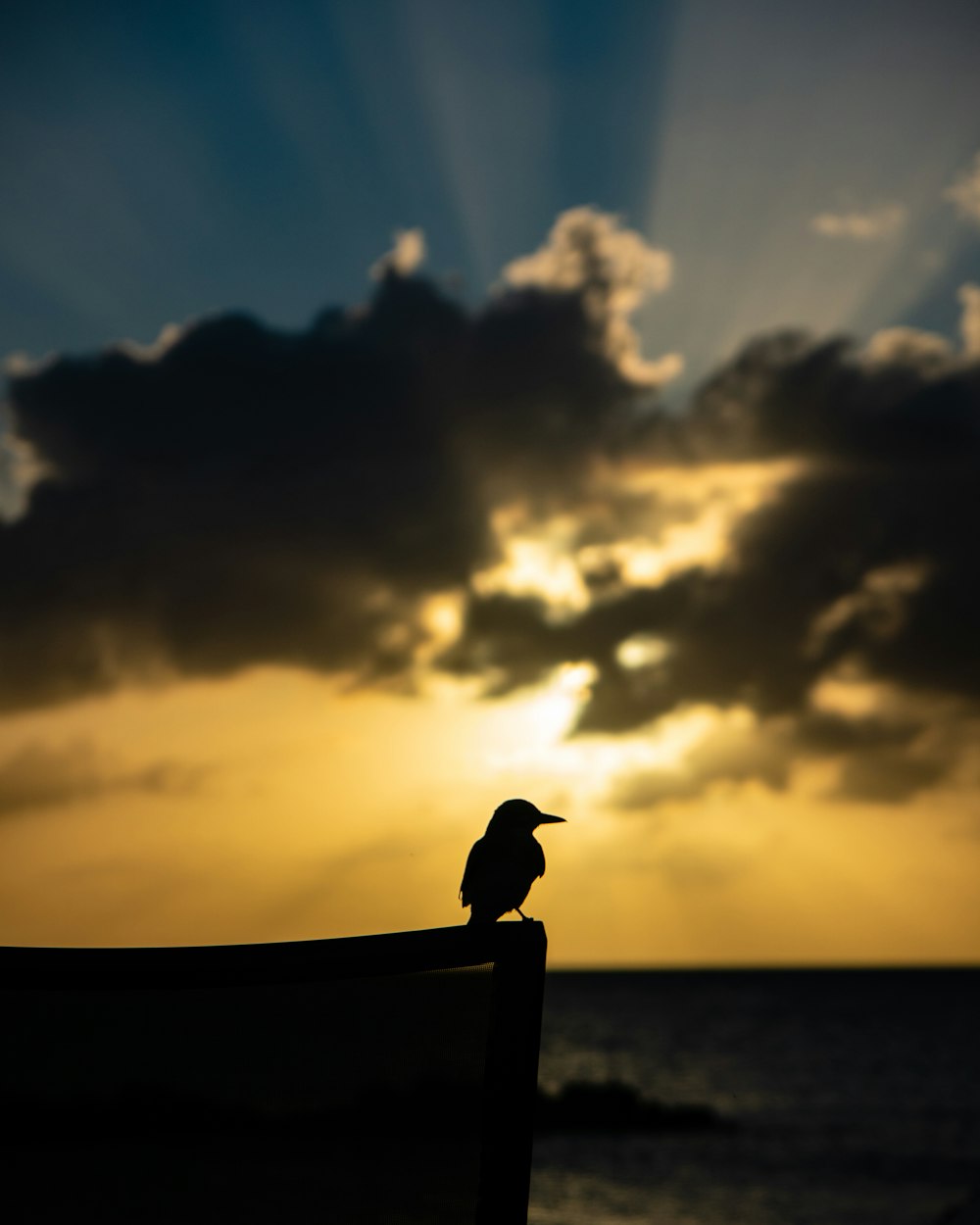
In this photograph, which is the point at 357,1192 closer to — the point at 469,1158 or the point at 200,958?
the point at 469,1158

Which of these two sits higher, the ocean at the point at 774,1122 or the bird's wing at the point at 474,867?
the bird's wing at the point at 474,867

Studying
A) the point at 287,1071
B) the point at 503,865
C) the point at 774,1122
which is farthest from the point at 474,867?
the point at 774,1122

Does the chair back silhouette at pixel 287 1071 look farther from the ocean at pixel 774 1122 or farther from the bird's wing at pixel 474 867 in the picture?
the ocean at pixel 774 1122

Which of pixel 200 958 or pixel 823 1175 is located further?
pixel 823 1175

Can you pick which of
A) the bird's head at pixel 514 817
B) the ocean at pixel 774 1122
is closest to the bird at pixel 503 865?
the bird's head at pixel 514 817

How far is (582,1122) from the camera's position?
1547 inches

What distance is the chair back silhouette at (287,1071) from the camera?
3197 mm

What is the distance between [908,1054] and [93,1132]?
83483 millimetres

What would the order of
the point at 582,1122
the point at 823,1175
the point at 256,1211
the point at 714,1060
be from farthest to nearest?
the point at 714,1060, the point at 582,1122, the point at 823,1175, the point at 256,1211

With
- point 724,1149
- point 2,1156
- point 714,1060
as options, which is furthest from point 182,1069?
point 714,1060

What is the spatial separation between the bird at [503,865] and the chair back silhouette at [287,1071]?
1717 mm

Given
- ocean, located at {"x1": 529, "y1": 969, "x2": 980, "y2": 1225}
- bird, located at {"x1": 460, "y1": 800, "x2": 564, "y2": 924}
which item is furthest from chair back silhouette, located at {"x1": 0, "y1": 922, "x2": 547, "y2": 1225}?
ocean, located at {"x1": 529, "y1": 969, "x2": 980, "y2": 1225}

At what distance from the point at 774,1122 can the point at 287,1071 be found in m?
47.7

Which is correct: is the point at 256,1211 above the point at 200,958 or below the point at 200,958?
below
